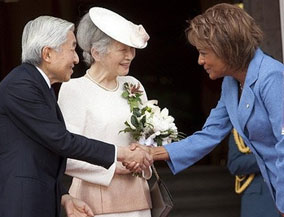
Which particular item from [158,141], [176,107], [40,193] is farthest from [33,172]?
[176,107]

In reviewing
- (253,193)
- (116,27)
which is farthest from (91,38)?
(253,193)

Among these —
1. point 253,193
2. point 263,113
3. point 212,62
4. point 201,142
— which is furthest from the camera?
point 253,193

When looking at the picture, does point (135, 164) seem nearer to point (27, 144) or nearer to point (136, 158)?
point (136, 158)

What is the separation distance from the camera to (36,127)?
12.5 feet

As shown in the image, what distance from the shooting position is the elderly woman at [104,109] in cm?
432

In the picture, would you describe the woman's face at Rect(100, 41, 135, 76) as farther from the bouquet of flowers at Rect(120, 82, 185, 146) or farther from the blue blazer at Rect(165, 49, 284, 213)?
the blue blazer at Rect(165, 49, 284, 213)

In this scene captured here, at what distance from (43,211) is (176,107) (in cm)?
761

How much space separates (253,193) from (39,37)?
2189 mm

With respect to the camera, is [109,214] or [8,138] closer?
[8,138]

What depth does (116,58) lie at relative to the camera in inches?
174

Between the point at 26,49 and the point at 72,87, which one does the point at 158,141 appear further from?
the point at 26,49

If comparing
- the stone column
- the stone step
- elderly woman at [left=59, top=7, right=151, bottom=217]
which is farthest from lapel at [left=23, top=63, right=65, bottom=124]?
the stone step

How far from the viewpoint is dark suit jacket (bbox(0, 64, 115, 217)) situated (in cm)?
379

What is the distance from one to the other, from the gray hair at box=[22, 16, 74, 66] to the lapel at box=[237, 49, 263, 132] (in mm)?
922
